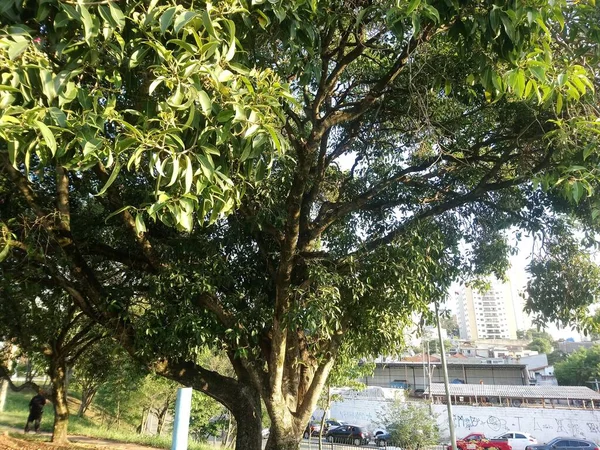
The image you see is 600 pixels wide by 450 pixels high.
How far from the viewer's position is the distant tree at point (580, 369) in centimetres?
4641

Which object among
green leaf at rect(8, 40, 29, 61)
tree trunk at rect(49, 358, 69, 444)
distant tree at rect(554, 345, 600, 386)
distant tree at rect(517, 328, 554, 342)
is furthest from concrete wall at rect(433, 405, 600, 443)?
→ distant tree at rect(517, 328, 554, 342)

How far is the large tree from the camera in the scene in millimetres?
2680

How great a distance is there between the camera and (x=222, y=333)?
6.60 meters

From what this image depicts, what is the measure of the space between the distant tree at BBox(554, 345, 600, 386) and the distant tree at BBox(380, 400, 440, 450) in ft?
106

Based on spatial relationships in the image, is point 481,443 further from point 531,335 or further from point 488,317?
point 488,317

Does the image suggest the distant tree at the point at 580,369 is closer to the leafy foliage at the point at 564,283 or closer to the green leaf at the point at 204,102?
the leafy foliage at the point at 564,283

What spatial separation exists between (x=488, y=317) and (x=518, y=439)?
411ft

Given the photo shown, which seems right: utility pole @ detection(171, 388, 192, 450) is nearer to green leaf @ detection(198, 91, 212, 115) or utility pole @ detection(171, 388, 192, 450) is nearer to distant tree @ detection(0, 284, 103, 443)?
green leaf @ detection(198, 91, 212, 115)

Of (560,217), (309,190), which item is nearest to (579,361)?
(560,217)

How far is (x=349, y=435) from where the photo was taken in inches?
1125

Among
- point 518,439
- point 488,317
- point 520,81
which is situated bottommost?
point 518,439

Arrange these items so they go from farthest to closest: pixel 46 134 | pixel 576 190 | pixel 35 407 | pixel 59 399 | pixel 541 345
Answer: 1. pixel 541 345
2. pixel 35 407
3. pixel 59 399
4. pixel 576 190
5. pixel 46 134

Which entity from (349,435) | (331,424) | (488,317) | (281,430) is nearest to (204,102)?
(281,430)

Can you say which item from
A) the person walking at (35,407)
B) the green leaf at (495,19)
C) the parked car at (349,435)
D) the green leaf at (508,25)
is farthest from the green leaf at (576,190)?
the parked car at (349,435)
